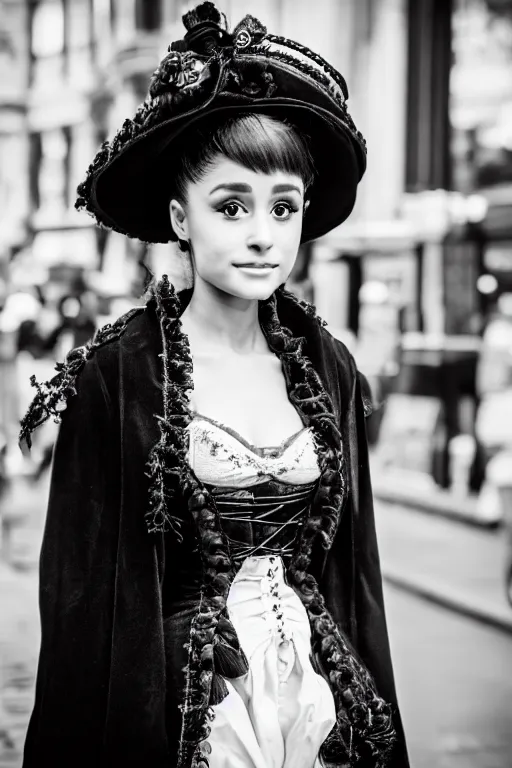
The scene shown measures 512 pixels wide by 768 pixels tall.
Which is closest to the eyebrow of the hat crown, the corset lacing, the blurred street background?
the hat crown

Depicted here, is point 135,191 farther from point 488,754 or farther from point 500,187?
point 500,187

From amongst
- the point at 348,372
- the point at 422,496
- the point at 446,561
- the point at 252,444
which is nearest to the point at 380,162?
the point at 422,496

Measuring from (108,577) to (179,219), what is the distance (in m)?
0.50

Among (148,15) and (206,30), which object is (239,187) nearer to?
(206,30)

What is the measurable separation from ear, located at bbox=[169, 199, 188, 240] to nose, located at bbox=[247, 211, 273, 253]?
0.12 m

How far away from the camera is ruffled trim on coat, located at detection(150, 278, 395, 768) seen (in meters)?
1.24

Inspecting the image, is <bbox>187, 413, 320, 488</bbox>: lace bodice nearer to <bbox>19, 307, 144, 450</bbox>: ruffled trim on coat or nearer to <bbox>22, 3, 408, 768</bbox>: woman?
<bbox>22, 3, 408, 768</bbox>: woman

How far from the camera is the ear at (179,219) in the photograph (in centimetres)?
136

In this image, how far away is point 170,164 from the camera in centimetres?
138

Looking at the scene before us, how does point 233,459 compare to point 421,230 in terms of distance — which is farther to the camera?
point 421,230

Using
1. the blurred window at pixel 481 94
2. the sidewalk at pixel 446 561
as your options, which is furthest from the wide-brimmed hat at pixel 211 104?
the blurred window at pixel 481 94

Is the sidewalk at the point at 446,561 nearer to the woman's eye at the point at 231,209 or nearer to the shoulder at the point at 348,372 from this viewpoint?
the shoulder at the point at 348,372

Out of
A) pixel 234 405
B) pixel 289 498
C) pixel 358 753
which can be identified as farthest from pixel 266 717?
pixel 234 405

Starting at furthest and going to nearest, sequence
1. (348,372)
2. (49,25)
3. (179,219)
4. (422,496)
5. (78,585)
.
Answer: (422,496)
(49,25)
(348,372)
(179,219)
(78,585)
